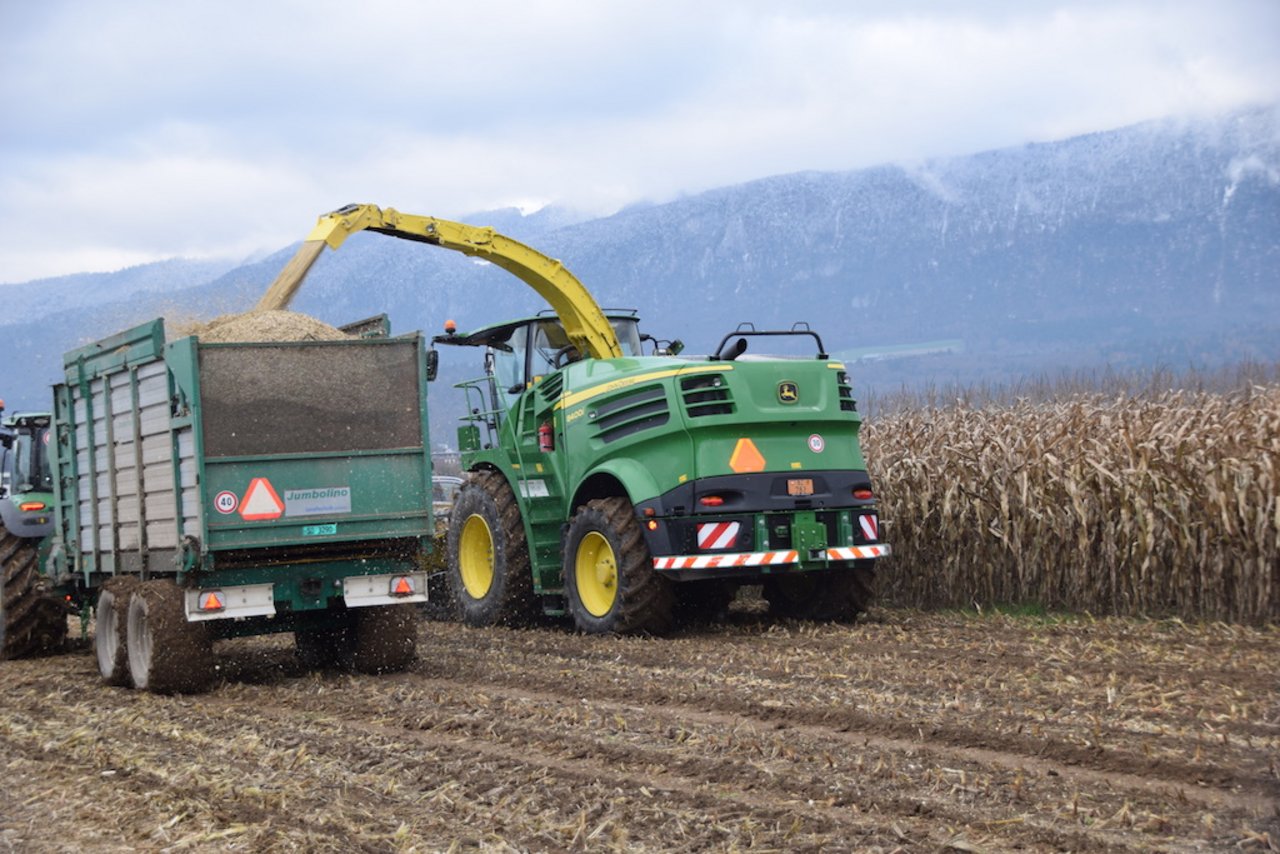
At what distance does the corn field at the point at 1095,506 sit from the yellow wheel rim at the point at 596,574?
3294 millimetres

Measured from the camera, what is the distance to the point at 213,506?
927cm

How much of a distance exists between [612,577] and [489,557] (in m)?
2.21

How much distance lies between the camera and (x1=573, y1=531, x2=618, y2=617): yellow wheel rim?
1209 centimetres

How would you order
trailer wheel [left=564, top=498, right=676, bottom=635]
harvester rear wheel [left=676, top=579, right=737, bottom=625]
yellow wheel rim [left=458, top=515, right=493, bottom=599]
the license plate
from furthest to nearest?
yellow wheel rim [left=458, top=515, right=493, bottom=599]
harvester rear wheel [left=676, top=579, right=737, bottom=625]
the license plate
trailer wheel [left=564, top=498, right=676, bottom=635]

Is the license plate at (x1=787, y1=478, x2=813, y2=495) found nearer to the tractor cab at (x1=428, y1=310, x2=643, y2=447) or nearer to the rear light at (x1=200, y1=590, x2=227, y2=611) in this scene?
the tractor cab at (x1=428, y1=310, x2=643, y2=447)

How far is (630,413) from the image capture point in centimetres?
1187

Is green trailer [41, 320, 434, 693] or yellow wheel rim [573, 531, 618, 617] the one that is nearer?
green trailer [41, 320, 434, 693]

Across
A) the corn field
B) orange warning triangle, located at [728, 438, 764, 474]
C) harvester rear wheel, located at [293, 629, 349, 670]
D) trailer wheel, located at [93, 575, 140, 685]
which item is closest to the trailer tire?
harvester rear wheel, located at [293, 629, 349, 670]

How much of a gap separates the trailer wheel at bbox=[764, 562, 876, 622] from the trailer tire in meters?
3.41

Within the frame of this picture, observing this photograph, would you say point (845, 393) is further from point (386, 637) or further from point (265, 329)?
point (265, 329)

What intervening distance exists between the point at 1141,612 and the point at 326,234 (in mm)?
7551

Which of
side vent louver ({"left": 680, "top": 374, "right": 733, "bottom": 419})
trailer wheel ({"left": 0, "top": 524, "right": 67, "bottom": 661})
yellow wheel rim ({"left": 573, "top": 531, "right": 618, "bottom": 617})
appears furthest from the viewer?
trailer wheel ({"left": 0, "top": 524, "right": 67, "bottom": 661})

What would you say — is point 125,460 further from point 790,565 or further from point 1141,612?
point 1141,612

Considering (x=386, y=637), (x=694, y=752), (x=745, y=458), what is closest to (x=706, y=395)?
(x=745, y=458)
